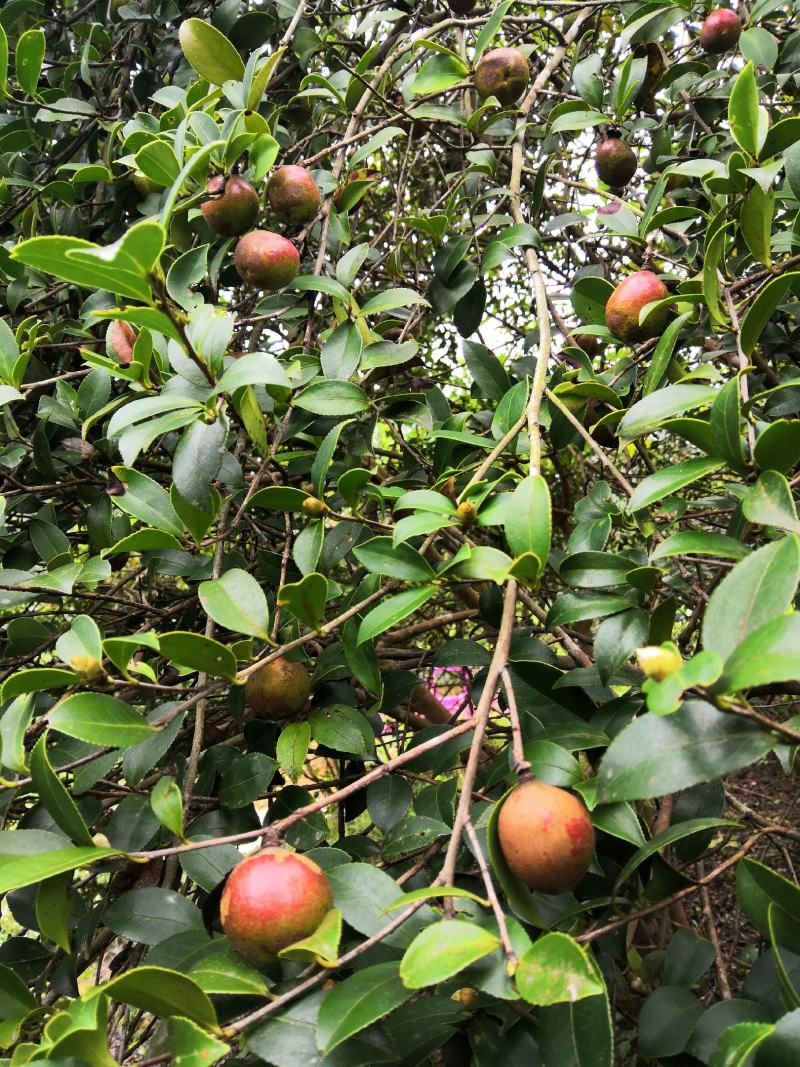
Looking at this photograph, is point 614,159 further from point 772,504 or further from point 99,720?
point 99,720

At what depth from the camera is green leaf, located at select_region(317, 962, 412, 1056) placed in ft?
1.70

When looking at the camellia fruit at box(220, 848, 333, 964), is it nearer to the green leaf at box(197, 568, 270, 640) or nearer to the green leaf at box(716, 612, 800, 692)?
the green leaf at box(197, 568, 270, 640)

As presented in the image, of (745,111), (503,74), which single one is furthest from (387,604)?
(503,74)

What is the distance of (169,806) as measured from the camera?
0.68 meters

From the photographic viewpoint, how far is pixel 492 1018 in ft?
2.28

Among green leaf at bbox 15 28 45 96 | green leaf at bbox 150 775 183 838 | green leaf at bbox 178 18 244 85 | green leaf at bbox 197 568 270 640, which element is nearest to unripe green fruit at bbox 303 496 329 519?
green leaf at bbox 197 568 270 640

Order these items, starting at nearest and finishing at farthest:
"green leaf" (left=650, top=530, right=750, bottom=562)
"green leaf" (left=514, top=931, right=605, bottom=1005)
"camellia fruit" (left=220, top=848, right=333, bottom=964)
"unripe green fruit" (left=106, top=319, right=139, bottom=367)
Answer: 1. "green leaf" (left=514, top=931, right=605, bottom=1005)
2. "camellia fruit" (left=220, top=848, right=333, bottom=964)
3. "green leaf" (left=650, top=530, right=750, bottom=562)
4. "unripe green fruit" (left=106, top=319, right=139, bottom=367)

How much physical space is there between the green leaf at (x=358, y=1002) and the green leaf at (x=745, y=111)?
2.99 feet

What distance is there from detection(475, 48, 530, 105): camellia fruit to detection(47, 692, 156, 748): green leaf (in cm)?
115

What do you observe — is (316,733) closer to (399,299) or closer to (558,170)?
(399,299)

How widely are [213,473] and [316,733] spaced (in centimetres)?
35

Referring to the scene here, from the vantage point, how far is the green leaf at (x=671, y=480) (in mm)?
739

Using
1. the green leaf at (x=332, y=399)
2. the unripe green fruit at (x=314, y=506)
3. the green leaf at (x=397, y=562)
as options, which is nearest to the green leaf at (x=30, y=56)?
the green leaf at (x=332, y=399)

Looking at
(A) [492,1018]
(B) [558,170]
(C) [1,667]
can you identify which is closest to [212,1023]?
(A) [492,1018]
